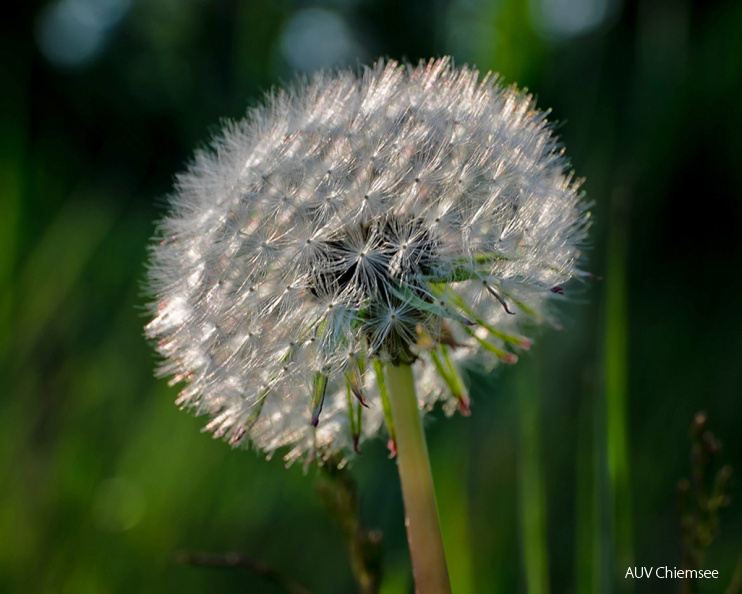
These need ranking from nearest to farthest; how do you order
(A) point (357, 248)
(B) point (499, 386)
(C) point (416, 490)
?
(C) point (416, 490)
(A) point (357, 248)
(B) point (499, 386)

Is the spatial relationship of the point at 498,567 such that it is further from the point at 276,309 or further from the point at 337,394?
the point at 276,309

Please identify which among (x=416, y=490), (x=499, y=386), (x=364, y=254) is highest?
(x=499, y=386)

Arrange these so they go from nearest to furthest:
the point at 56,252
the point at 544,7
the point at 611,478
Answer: the point at 611,478 → the point at 56,252 → the point at 544,7

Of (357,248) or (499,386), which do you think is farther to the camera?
(499,386)

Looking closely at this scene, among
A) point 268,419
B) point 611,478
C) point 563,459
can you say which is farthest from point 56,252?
point 563,459

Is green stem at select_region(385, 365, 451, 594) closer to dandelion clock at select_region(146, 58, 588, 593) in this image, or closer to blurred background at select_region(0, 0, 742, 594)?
dandelion clock at select_region(146, 58, 588, 593)

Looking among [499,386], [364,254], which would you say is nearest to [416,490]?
[364,254]

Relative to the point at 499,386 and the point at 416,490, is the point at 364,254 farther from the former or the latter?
the point at 499,386
